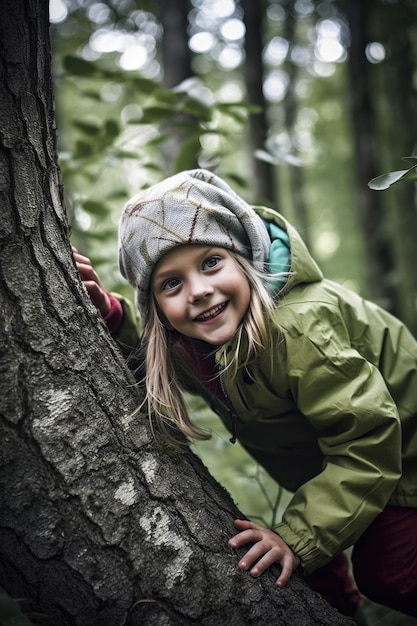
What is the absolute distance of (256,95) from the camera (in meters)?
4.32

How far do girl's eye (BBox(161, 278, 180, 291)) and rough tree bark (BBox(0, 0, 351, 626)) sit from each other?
0.47 metres

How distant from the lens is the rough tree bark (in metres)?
1.21

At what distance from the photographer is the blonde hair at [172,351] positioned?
1.59 metres

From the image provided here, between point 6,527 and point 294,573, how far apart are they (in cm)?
86

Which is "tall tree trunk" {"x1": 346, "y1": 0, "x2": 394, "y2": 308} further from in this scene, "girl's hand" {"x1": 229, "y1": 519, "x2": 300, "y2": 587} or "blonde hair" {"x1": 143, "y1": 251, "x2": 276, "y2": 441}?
"girl's hand" {"x1": 229, "y1": 519, "x2": 300, "y2": 587}

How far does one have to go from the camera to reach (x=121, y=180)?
1085 centimetres

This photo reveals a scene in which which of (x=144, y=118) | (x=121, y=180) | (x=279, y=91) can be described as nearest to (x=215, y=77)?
(x=279, y=91)

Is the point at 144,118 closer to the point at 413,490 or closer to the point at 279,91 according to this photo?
the point at 413,490

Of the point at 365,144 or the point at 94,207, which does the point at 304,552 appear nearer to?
the point at 94,207

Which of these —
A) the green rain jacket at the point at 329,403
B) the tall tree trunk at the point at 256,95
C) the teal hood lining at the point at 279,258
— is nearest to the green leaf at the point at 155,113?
the green rain jacket at the point at 329,403

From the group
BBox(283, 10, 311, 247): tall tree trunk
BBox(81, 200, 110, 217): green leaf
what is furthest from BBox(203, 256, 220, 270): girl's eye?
Result: BBox(283, 10, 311, 247): tall tree trunk

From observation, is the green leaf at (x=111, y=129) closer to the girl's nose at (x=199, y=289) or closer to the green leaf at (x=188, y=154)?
the green leaf at (x=188, y=154)

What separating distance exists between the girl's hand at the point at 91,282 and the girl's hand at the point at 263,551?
1009 mm

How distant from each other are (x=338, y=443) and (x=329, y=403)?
154 millimetres
